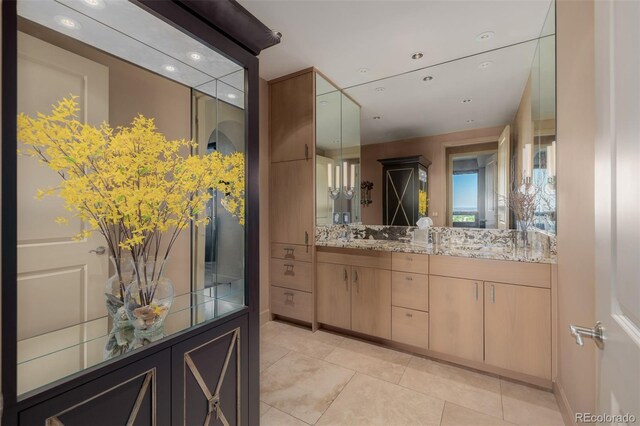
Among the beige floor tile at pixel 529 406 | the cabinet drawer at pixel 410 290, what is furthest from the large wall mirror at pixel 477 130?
the beige floor tile at pixel 529 406

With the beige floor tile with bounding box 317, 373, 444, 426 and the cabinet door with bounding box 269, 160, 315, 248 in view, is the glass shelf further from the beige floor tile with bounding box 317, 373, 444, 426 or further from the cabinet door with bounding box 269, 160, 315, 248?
the cabinet door with bounding box 269, 160, 315, 248

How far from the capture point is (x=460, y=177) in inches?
106

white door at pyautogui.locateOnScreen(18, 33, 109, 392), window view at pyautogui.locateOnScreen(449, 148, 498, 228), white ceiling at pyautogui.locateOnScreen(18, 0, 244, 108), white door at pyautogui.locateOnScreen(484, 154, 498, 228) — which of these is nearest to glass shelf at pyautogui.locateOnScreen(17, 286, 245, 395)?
white door at pyautogui.locateOnScreen(18, 33, 109, 392)

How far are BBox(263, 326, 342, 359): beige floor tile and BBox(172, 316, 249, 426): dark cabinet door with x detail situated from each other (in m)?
1.12

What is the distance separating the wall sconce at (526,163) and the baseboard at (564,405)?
1521mm

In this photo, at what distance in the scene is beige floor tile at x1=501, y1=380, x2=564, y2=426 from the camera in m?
1.59

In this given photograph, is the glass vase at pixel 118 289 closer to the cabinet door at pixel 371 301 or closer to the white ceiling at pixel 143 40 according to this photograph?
the white ceiling at pixel 143 40

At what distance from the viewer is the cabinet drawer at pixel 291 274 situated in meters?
2.81

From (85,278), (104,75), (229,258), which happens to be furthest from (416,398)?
(104,75)

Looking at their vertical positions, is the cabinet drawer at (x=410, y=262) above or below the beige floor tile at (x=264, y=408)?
above

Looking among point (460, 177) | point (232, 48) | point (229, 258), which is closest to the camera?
point (232, 48)

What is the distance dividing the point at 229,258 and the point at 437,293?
1.72 metres

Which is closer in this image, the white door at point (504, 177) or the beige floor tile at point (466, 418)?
the beige floor tile at point (466, 418)

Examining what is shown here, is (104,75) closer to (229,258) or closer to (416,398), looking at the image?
(229,258)
